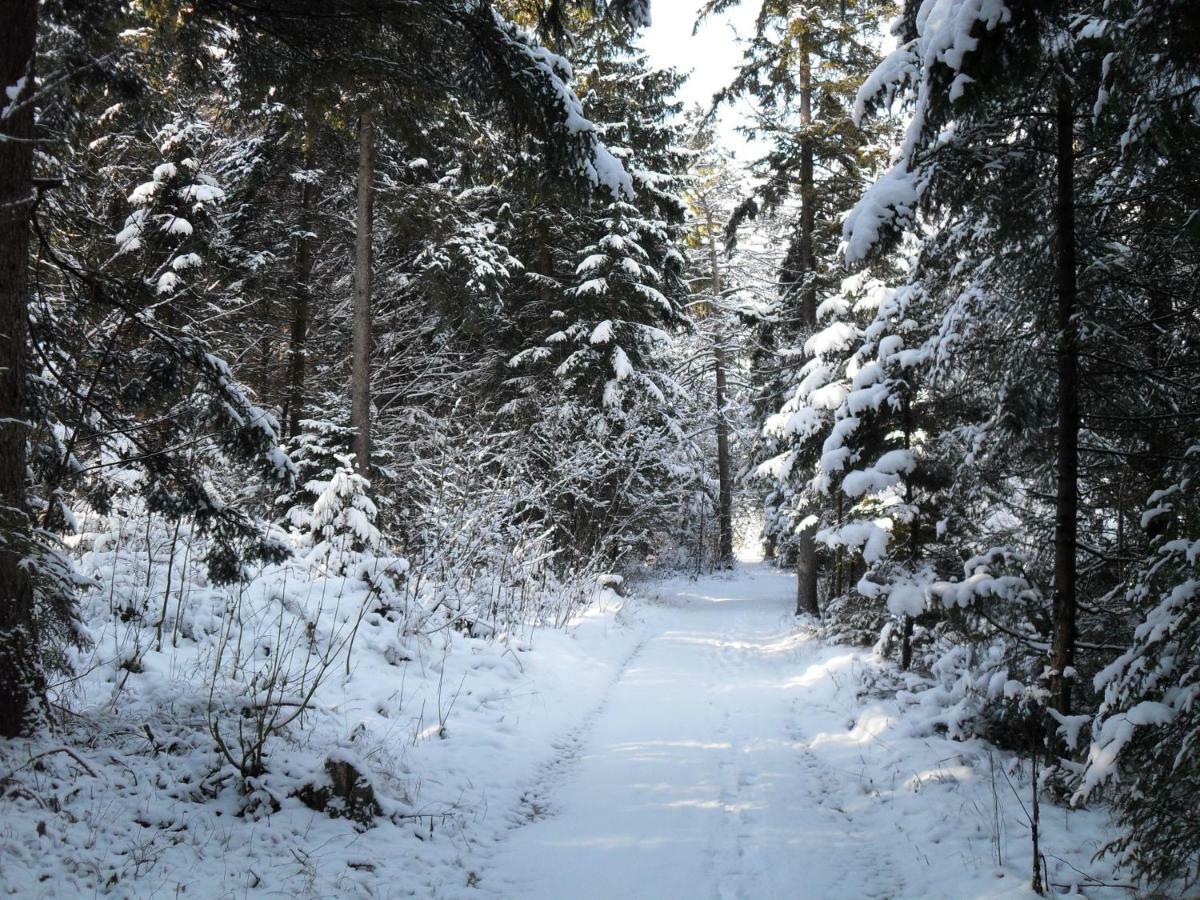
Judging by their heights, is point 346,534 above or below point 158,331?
below

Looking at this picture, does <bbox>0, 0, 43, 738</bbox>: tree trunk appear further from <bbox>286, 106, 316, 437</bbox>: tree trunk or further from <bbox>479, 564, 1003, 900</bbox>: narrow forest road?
<bbox>286, 106, 316, 437</bbox>: tree trunk

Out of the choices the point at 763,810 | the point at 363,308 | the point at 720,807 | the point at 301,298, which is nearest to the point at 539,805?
the point at 720,807

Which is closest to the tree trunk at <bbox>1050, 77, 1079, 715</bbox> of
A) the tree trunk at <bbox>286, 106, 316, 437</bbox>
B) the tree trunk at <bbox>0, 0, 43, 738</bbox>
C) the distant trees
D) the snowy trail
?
the snowy trail

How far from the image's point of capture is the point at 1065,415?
482 centimetres

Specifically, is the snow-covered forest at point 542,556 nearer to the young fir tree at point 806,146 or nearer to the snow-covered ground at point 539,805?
the snow-covered ground at point 539,805

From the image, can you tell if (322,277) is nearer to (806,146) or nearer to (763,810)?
(806,146)

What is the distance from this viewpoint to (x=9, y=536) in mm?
3578

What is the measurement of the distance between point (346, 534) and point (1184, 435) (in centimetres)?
842

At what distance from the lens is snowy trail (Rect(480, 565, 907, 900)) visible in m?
3.99

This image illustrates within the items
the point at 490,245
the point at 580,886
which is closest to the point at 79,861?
the point at 580,886

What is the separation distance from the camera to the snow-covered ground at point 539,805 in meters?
3.57

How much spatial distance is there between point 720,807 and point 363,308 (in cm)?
987

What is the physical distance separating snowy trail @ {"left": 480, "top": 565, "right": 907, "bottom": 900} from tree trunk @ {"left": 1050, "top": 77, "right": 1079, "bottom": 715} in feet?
5.83

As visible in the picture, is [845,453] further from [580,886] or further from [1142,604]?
[580,886]
